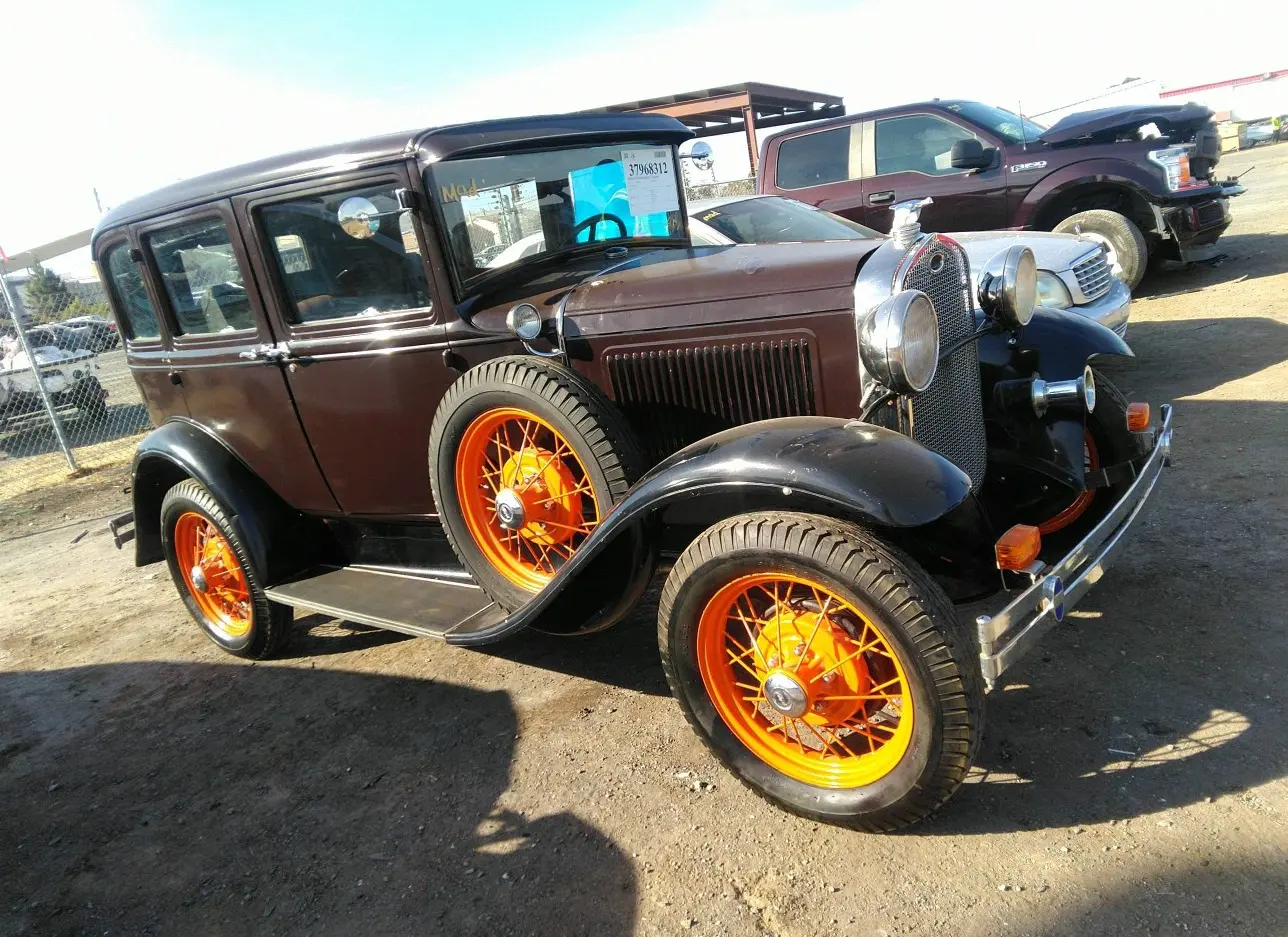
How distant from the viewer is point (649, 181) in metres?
3.50

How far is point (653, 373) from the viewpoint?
2789 millimetres

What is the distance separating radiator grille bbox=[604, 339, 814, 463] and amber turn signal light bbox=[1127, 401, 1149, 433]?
118 cm

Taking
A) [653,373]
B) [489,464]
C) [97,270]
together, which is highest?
[97,270]

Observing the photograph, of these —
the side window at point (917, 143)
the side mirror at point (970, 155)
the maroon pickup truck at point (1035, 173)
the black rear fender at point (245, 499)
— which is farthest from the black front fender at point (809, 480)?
the side window at point (917, 143)

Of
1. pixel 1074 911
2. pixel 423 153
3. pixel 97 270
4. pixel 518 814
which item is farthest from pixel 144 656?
pixel 1074 911

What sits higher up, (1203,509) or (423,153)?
(423,153)

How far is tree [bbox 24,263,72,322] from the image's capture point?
1103 centimetres

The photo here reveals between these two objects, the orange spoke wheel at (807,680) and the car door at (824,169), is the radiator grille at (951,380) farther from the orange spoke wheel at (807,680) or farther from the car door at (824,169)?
the car door at (824,169)

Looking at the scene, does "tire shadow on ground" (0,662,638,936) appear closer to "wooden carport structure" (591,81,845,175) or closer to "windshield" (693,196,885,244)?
"windshield" (693,196,885,244)

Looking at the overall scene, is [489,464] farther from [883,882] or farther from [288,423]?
[883,882]

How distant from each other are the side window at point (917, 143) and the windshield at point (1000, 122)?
17cm

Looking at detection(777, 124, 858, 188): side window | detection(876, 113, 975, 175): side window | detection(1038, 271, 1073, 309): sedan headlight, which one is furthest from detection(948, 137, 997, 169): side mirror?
detection(1038, 271, 1073, 309): sedan headlight

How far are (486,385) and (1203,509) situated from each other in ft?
10.0

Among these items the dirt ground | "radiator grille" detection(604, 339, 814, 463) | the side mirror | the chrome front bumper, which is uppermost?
the side mirror
